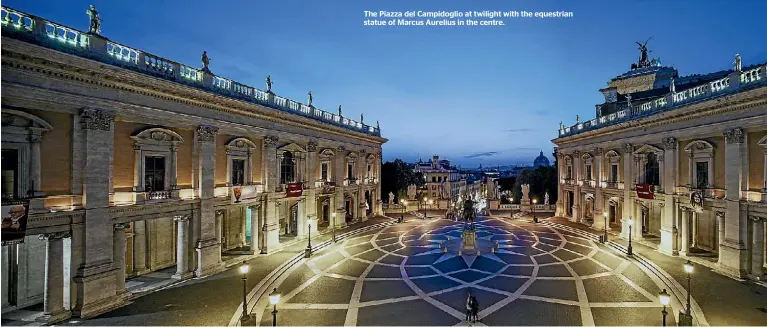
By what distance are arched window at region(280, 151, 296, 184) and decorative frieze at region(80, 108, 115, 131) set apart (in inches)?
505

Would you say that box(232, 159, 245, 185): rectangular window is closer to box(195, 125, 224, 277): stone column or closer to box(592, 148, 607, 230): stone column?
box(195, 125, 224, 277): stone column

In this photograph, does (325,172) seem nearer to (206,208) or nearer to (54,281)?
(206,208)

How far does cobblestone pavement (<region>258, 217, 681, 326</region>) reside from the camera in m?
15.2

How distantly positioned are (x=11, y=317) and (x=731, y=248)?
114 ft

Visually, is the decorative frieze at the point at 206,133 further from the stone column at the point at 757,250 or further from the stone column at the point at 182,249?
the stone column at the point at 757,250

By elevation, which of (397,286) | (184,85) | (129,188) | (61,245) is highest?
(184,85)

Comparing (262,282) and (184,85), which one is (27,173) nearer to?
(184,85)

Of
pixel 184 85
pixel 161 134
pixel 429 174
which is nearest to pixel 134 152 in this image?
pixel 161 134

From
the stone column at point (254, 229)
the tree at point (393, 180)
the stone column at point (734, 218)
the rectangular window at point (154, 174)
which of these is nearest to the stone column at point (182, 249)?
the rectangular window at point (154, 174)

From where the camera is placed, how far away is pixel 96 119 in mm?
15281

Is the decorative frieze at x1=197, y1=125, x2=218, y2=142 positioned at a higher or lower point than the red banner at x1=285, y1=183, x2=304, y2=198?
higher

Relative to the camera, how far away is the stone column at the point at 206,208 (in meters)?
20.1

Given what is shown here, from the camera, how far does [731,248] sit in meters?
20.0

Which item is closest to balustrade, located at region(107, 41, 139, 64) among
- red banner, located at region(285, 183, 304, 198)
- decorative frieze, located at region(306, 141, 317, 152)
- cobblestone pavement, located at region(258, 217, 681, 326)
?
red banner, located at region(285, 183, 304, 198)
